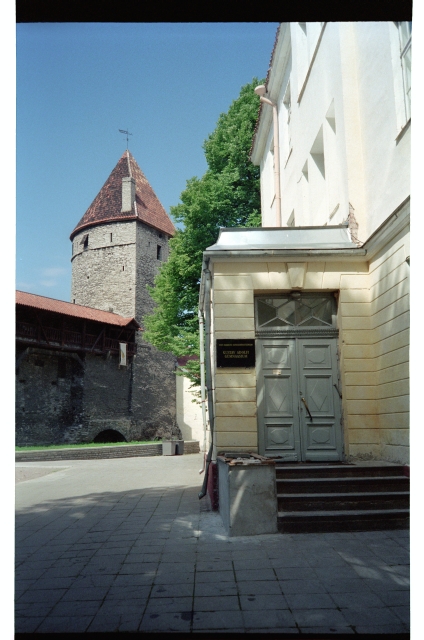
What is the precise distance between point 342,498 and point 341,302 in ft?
10.5

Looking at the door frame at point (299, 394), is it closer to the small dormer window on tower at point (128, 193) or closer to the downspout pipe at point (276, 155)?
the downspout pipe at point (276, 155)

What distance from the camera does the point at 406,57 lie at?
306 inches

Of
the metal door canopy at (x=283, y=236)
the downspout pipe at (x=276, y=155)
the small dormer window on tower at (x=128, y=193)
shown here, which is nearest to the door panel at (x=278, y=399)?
the metal door canopy at (x=283, y=236)

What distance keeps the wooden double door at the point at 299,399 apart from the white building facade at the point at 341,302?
0.05 ft

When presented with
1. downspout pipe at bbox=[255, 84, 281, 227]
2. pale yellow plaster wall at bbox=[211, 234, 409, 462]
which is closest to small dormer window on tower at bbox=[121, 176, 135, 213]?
downspout pipe at bbox=[255, 84, 281, 227]

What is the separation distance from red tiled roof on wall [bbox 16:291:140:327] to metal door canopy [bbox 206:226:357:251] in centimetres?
2169

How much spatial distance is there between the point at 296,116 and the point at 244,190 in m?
8.32

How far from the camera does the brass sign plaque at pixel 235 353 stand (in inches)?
336

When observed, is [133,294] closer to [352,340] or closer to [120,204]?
[120,204]

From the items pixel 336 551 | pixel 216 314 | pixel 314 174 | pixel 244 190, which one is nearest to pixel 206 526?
pixel 336 551

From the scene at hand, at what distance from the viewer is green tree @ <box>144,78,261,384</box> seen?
20.6m

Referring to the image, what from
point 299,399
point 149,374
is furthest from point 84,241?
point 299,399

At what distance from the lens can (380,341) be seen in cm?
854
